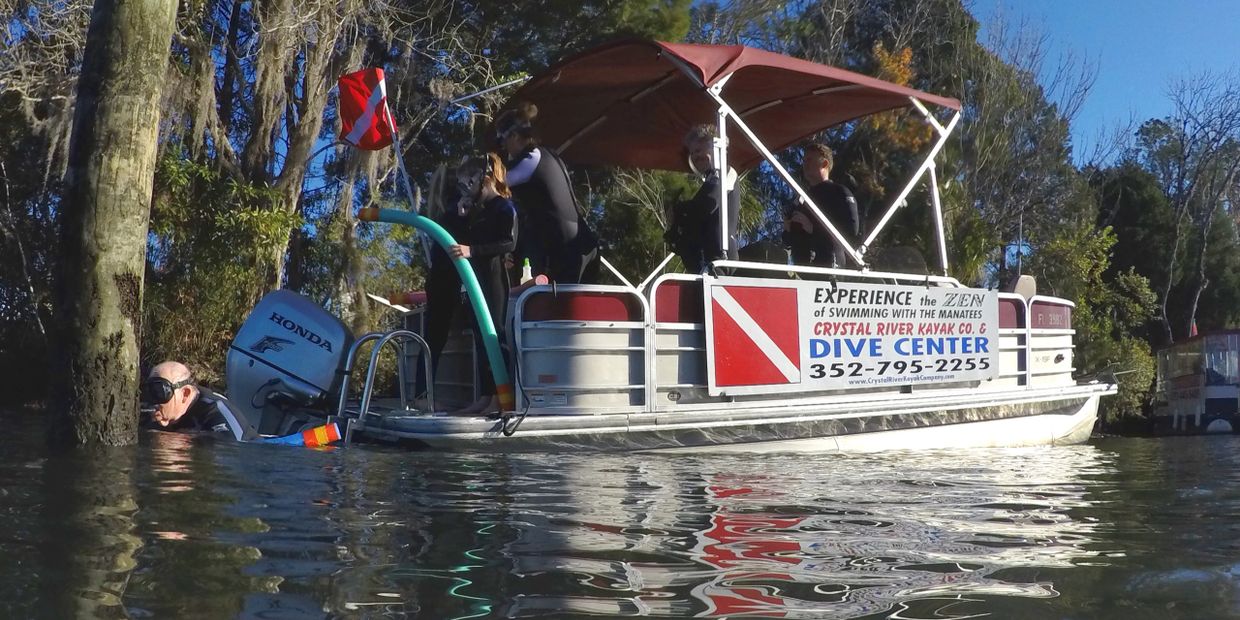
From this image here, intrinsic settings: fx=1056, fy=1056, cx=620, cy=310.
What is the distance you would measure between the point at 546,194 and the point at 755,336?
1.52 m

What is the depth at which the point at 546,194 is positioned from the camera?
6.40 meters

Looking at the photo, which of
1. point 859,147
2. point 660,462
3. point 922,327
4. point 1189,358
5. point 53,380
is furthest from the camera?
point 859,147

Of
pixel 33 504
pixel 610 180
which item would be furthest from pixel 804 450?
pixel 610 180

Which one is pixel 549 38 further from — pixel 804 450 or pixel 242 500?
pixel 242 500

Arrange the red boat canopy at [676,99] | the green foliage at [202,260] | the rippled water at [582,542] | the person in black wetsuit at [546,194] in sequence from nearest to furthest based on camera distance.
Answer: the rippled water at [582,542] < the person in black wetsuit at [546,194] < the red boat canopy at [676,99] < the green foliage at [202,260]

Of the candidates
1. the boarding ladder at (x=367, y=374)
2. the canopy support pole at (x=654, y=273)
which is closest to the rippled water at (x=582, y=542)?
the boarding ladder at (x=367, y=374)

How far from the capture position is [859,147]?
23.4 m

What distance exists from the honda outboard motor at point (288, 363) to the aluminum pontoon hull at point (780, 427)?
0.46 metres

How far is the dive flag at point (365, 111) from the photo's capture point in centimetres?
722

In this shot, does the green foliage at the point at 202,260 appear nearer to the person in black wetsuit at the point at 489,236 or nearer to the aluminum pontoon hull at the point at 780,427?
the person in black wetsuit at the point at 489,236

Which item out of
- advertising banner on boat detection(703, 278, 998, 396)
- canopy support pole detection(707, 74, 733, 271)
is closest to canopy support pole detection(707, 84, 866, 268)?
canopy support pole detection(707, 74, 733, 271)

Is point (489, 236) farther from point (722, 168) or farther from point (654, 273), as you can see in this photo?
point (654, 273)

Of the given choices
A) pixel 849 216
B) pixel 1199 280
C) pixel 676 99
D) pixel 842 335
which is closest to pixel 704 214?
pixel 842 335

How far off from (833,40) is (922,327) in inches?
642
